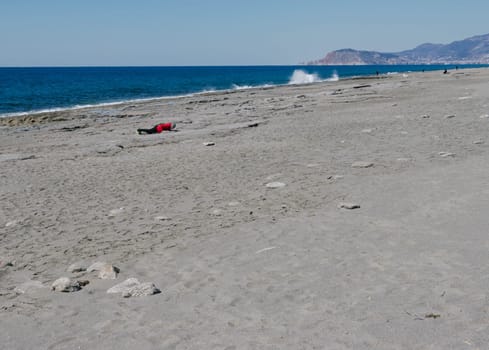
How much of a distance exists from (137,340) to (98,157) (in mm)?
11317

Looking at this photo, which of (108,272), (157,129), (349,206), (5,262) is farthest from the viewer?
(157,129)

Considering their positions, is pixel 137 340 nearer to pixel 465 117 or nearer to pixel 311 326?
pixel 311 326

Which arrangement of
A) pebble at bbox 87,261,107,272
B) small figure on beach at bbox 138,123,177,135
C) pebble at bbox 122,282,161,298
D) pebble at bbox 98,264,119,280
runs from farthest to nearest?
A: small figure on beach at bbox 138,123,177,135 → pebble at bbox 87,261,107,272 → pebble at bbox 98,264,119,280 → pebble at bbox 122,282,161,298

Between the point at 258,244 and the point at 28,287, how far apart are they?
9.34ft

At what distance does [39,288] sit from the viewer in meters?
6.00

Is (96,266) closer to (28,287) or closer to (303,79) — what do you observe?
(28,287)

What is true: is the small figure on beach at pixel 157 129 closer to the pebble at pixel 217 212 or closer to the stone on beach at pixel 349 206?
the pebble at pixel 217 212

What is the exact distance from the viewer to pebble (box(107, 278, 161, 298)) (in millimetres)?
5594

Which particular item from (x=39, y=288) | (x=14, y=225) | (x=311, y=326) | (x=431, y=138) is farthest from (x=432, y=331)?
(x=431, y=138)

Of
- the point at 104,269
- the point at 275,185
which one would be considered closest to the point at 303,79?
the point at 275,185

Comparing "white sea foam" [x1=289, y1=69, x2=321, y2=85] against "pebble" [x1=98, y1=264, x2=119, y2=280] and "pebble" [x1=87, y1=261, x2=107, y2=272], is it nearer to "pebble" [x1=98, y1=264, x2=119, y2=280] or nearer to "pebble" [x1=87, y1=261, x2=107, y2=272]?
"pebble" [x1=87, y1=261, x2=107, y2=272]

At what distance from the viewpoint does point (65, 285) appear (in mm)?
5855

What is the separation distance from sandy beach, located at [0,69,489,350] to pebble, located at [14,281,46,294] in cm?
4

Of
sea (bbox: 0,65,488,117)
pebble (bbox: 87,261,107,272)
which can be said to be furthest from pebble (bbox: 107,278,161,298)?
sea (bbox: 0,65,488,117)
